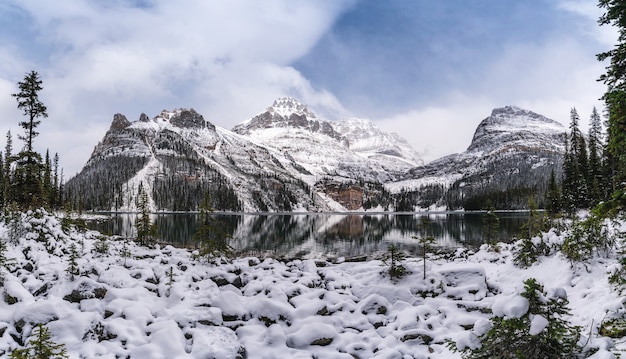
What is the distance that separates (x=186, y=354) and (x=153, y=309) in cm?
331

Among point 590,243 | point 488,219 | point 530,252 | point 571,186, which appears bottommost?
point 530,252

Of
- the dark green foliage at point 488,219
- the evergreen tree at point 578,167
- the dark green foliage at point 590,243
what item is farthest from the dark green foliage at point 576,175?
the dark green foliage at point 590,243

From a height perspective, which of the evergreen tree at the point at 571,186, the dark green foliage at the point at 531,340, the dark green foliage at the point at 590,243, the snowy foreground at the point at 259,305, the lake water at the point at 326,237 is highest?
the evergreen tree at the point at 571,186

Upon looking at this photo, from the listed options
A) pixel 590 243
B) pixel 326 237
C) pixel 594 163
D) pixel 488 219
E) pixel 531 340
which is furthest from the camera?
pixel 326 237

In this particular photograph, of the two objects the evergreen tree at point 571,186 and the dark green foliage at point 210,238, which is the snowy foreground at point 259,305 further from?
the evergreen tree at point 571,186

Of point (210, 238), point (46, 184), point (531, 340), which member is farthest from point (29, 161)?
point (46, 184)

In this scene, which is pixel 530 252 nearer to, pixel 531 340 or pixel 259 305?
pixel 531 340

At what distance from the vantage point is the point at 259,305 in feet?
43.8

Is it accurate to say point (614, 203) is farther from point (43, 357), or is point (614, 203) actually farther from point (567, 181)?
point (567, 181)

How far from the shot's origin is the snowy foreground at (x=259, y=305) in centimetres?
1015

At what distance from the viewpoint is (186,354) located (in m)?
9.98

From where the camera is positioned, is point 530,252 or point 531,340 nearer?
point 531,340

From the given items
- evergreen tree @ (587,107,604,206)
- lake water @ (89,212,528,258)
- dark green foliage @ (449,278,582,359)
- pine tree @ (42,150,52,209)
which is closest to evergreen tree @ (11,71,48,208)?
pine tree @ (42,150,52,209)

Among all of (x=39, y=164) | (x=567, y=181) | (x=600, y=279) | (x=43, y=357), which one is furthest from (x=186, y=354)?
(x=567, y=181)
